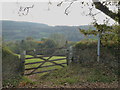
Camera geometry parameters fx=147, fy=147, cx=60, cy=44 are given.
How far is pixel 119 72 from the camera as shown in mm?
3906

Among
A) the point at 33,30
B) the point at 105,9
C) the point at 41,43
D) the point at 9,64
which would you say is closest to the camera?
the point at 105,9

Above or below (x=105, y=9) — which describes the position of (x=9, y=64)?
below

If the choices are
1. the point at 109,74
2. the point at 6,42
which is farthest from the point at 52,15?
the point at 109,74

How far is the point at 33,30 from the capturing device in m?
4.63

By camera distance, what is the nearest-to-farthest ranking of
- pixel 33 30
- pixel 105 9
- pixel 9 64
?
pixel 105 9
pixel 9 64
pixel 33 30

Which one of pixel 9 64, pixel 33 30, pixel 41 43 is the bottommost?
pixel 9 64

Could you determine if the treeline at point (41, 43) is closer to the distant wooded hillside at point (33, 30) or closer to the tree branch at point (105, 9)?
the distant wooded hillside at point (33, 30)

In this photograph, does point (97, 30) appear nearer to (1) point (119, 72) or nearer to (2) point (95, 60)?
(2) point (95, 60)

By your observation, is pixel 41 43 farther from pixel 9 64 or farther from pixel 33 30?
pixel 9 64

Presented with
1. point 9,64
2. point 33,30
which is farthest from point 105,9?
point 9,64

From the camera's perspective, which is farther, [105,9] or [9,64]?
[9,64]

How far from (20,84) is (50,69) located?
5.33ft

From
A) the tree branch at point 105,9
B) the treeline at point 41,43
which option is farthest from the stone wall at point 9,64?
the tree branch at point 105,9

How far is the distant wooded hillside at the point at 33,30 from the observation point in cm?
421
